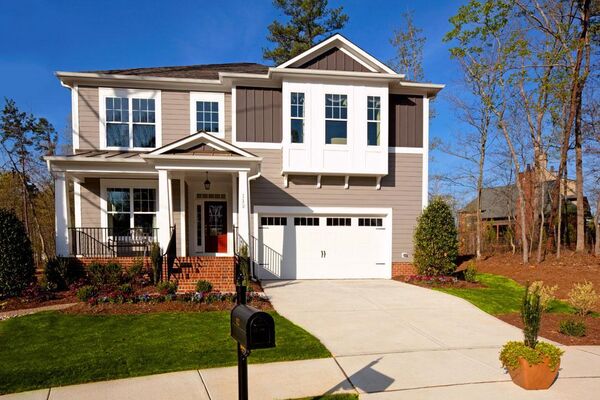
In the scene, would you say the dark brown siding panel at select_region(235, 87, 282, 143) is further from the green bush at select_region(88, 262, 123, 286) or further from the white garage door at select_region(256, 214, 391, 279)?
the green bush at select_region(88, 262, 123, 286)

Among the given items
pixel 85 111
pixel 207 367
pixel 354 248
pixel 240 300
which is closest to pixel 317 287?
pixel 354 248

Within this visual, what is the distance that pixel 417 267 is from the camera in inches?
529

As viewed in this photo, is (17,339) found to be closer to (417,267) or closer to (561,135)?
(417,267)

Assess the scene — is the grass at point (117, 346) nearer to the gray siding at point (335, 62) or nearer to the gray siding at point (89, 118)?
the gray siding at point (89, 118)

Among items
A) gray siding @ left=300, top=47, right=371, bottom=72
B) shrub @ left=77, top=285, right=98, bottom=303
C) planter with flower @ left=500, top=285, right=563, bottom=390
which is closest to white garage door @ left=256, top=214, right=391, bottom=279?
gray siding @ left=300, top=47, right=371, bottom=72

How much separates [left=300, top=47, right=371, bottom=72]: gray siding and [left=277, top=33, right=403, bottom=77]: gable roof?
0.25 ft

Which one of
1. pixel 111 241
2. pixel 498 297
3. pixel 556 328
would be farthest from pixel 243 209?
pixel 556 328

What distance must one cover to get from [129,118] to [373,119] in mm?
8726

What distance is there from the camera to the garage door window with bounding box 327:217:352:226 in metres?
14.5

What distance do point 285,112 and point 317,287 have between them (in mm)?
6018

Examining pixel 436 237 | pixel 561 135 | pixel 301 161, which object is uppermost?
pixel 561 135

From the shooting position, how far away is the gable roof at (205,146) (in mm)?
11672

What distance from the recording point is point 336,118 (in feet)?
45.6

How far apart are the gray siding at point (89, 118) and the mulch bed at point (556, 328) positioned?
44.4 feet
